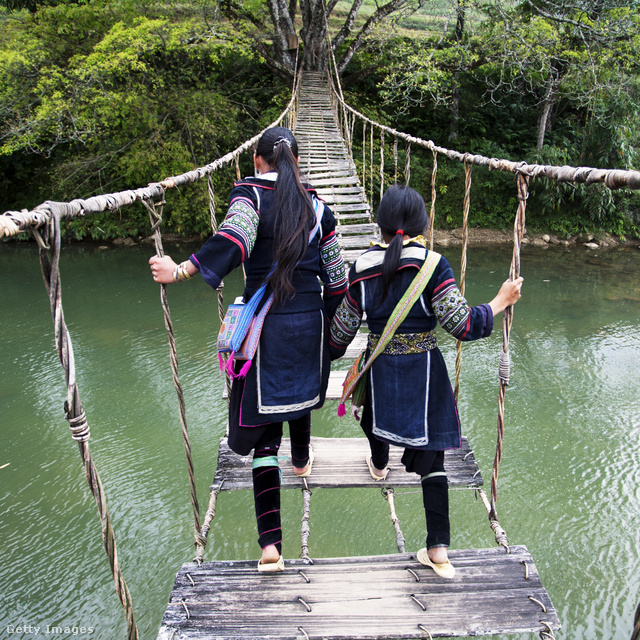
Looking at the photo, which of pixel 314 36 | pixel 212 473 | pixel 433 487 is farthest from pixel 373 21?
pixel 433 487

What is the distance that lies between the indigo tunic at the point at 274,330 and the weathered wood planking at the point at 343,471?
12.1 inches

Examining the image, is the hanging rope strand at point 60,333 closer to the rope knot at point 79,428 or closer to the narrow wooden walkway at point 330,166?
the rope knot at point 79,428

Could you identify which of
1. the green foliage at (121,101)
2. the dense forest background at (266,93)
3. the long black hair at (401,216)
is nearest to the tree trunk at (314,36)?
the dense forest background at (266,93)

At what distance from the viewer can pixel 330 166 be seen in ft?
15.8

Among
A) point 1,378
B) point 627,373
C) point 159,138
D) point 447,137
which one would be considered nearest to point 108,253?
point 159,138

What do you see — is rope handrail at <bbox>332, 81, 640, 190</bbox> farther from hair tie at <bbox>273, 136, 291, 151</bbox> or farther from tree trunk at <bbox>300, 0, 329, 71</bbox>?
tree trunk at <bbox>300, 0, 329, 71</bbox>

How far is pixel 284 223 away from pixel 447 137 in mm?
7884

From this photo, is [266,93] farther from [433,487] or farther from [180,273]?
[433,487]

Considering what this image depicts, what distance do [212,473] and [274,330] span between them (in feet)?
5.69

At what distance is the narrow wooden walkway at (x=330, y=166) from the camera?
358cm

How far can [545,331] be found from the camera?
159 inches

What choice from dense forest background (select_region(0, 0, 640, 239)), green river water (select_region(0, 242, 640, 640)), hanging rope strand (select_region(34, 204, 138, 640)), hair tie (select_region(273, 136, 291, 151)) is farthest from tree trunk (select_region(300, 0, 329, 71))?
hanging rope strand (select_region(34, 204, 138, 640))

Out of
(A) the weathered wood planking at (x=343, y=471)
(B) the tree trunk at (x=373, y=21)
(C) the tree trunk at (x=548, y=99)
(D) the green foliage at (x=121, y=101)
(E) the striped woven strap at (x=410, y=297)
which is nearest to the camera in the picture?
(E) the striped woven strap at (x=410, y=297)

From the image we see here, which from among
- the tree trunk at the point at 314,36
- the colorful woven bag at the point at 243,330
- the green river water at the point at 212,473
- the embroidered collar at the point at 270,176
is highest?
the tree trunk at the point at 314,36
